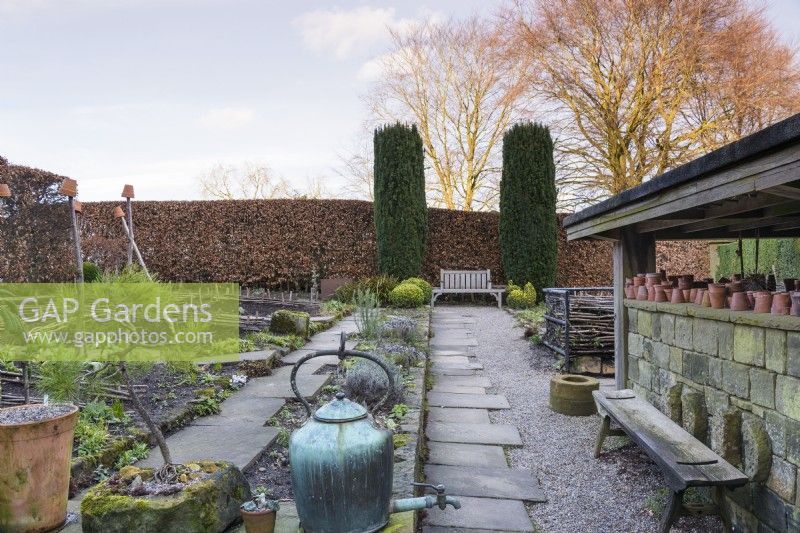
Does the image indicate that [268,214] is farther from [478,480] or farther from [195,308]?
[478,480]

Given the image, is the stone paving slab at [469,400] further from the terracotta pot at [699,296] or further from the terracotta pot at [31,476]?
the terracotta pot at [31,476]

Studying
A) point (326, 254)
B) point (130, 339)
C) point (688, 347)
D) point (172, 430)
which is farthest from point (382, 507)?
point (326, 254)

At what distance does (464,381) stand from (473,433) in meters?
1.64

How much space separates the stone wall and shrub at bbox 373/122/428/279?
29.5ft

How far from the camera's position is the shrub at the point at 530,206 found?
12406mm

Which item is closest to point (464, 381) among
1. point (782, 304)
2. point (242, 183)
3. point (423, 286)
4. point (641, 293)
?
point (641, 293)

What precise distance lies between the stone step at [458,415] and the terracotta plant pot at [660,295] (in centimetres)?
159

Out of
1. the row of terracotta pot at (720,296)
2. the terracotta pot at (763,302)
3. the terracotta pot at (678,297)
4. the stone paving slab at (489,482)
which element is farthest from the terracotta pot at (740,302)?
the stone paving slab at (489,482)

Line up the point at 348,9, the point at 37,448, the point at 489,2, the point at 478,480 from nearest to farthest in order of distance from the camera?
the point at 37,448
the point at 478,480
the point at 348,9
the point at 489,2

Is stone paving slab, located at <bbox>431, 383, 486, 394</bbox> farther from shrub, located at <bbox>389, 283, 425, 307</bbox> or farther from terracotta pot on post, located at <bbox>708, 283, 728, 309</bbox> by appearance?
shrub, located at <bbox>389, 283, 425, 307</bbox>

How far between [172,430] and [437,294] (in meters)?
9.78

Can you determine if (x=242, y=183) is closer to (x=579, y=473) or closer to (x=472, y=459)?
(x=472, y=459)

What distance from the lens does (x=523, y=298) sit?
1180 centimetres

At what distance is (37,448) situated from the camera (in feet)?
6.33
